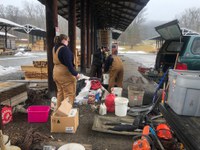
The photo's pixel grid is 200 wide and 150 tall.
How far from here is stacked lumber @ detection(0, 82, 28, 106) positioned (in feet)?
14.0

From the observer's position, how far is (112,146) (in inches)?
126

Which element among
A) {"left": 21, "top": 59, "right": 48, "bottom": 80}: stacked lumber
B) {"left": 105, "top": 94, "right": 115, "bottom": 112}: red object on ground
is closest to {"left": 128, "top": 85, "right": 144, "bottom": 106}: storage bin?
{"left": 105, "top": 94, "right": 115, "bottom": 112}: red object on ground

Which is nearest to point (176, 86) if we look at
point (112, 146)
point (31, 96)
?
point (112, 146)

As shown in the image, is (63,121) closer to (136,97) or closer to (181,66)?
(136,97)

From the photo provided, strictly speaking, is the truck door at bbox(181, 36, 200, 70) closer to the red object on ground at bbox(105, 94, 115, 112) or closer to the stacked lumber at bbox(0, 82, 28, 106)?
the red object on ground at bbox(105, 94, 115, 112)

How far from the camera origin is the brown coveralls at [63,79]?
161 inches

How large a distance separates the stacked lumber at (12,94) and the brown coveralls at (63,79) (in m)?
1.11

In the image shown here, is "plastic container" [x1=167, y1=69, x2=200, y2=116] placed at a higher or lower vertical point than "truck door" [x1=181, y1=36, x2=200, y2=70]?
lower

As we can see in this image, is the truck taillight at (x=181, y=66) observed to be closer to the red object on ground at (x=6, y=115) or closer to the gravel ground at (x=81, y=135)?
the gravel ground at (x=81, y=135)

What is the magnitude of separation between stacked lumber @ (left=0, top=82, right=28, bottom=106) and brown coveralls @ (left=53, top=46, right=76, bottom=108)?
1114mm

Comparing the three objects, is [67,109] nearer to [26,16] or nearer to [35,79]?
A: [35,79]

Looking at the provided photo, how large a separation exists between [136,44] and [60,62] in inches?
2540

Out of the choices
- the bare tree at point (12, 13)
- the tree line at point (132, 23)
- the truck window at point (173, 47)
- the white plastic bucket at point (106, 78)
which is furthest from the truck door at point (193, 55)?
the bare tree at point (12, 13)

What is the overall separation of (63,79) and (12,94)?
1368mm
